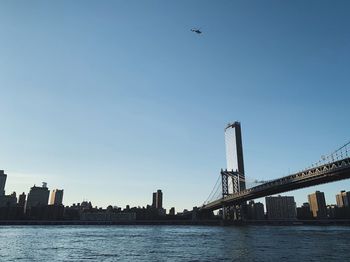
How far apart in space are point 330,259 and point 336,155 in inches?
2174

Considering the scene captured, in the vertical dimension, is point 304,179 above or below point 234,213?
above

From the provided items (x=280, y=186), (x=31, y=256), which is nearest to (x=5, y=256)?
(x=31, y=256)

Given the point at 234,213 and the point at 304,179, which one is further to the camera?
the point at 234,213

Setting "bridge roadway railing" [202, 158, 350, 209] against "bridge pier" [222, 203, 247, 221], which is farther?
"bridge pier" [222, 203, 247, 221]

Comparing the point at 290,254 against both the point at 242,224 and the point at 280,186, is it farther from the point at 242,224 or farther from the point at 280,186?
the point at 242,224

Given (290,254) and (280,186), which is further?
(280,186)

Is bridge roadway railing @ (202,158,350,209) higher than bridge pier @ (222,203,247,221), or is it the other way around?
bridge roadway railing @ (202,158,350,209)

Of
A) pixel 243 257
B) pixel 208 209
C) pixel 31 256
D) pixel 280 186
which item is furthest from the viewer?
pixel 208 209

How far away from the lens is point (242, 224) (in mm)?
154250

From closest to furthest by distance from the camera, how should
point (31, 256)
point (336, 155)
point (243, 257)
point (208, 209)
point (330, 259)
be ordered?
point (330, 259) → point (243, 257) → point (31, 256) → point (336, 155) → point (208, 209)

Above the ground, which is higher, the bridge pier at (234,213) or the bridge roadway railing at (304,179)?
the bridge roadway railing at (304,179)

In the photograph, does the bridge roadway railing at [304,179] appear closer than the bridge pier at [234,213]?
Yes

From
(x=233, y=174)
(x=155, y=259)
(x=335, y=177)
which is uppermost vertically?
(x=233, y=174)

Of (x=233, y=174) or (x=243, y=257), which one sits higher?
(x=233, y=174)
